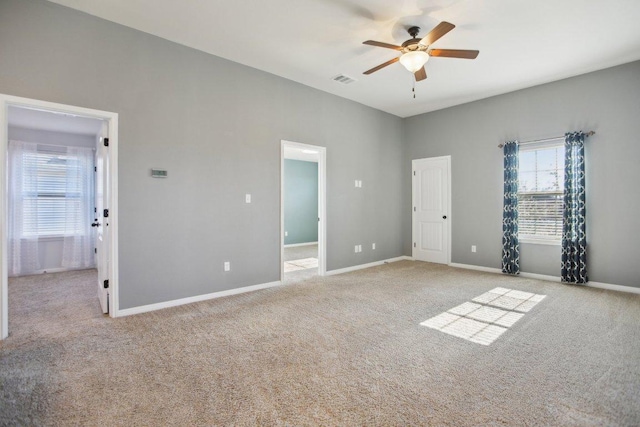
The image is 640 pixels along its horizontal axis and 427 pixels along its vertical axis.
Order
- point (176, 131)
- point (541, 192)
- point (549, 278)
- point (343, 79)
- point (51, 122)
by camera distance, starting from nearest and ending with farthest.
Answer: point (176, 131), point (343, 79), point (549, 278), point (541, 192), point (51, 122)

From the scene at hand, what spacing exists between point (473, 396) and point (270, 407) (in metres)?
1.28

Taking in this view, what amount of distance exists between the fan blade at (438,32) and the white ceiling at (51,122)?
4.72 meters

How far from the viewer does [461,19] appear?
10.6 feet

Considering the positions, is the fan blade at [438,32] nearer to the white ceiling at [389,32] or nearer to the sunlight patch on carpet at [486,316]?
the white ceiling at [389,32]

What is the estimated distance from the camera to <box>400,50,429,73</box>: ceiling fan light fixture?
129 inches

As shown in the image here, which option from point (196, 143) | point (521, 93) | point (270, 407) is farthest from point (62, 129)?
point (521, 93)

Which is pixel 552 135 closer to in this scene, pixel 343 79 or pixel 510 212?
pixel 510 212

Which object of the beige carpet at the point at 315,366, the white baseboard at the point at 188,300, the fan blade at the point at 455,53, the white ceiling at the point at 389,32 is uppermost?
the white ceiling at the point at 389,32

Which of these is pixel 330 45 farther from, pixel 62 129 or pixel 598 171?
pixel 62 129

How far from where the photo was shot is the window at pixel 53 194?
554 cm

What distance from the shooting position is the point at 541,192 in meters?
5.06

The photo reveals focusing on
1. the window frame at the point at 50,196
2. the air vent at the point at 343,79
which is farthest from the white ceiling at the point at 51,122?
the air vent at the point at 343,79

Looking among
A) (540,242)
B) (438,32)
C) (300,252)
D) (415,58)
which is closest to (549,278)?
(540,242)

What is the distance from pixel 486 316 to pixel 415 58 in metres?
2.87
